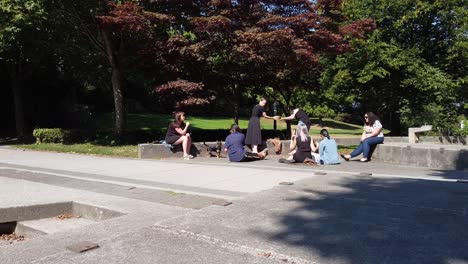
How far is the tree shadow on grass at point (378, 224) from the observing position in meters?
3.64

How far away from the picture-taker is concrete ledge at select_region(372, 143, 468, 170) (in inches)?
407

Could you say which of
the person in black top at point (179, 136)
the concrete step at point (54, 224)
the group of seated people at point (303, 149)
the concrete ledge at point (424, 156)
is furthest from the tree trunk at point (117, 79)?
the concrete step at point (54, 224)

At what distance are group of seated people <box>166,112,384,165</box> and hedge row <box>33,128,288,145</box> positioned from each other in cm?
442

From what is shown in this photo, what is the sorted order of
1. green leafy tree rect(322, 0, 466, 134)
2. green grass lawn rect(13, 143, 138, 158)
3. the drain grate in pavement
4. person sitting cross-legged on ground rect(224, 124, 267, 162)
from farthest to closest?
green leafy tree rect(322, 0, 466, 134) → green grass lawn rect(13, 143, 138, 158) → person sitting cross-legged on ground rect(224, 124, 267, 162) → the drain grate in pavement

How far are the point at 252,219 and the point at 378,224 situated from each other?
4.44 feet

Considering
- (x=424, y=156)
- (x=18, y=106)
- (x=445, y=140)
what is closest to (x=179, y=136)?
(x=424, y=156)

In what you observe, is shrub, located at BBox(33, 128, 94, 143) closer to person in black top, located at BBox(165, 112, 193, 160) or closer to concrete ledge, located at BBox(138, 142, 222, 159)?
concrete ledge, located at BBox(138, 142, 222, 159)

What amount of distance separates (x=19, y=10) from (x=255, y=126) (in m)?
8.92

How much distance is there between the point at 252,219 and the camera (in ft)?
15.8

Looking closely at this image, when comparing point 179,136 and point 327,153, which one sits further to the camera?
point 179,136

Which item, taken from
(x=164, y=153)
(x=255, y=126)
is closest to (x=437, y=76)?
(x=255, y=126)

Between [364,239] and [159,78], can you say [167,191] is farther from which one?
[159,78]

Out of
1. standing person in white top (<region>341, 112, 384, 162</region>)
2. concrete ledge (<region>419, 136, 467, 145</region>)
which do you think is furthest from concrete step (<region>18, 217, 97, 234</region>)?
concrete ledge (<region>419, 136, 467, 145</region>)

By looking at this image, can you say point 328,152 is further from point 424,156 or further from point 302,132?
→ point 424,156
